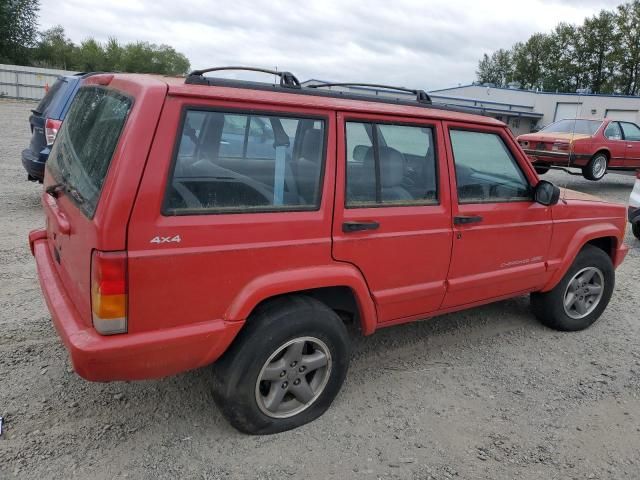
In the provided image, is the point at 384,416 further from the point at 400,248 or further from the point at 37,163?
the point at 37,163

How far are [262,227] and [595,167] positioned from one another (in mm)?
12377

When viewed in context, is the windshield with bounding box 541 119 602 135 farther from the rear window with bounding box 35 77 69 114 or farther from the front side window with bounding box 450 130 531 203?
the rear window with bounding box 35 77 69 114

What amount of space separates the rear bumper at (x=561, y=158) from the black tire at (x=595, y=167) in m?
0.21

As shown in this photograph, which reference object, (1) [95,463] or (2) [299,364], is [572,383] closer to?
(2) [299,364]

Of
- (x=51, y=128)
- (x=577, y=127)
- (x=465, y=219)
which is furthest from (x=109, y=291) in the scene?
(x=577, y=127)

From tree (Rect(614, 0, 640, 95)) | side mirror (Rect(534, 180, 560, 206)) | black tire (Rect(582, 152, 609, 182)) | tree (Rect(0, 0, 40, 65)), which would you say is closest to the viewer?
side mirror (Rect(534, 180, 560, 206))

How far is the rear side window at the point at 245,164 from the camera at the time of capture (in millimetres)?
2354

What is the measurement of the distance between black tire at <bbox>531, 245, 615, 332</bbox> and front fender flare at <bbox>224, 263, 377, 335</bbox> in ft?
6.41

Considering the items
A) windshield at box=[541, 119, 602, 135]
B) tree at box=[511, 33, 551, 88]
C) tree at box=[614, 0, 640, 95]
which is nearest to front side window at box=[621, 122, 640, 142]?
windshield at box=[541, 119, 602, 135]

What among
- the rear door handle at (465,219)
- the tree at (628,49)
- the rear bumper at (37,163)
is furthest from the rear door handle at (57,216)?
the tree at (628,49)

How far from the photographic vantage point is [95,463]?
99.2 inches

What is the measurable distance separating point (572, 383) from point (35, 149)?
679 centimetres

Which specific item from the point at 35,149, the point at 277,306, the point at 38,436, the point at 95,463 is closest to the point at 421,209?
the point at 277,306

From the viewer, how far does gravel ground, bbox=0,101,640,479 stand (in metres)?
2.61
